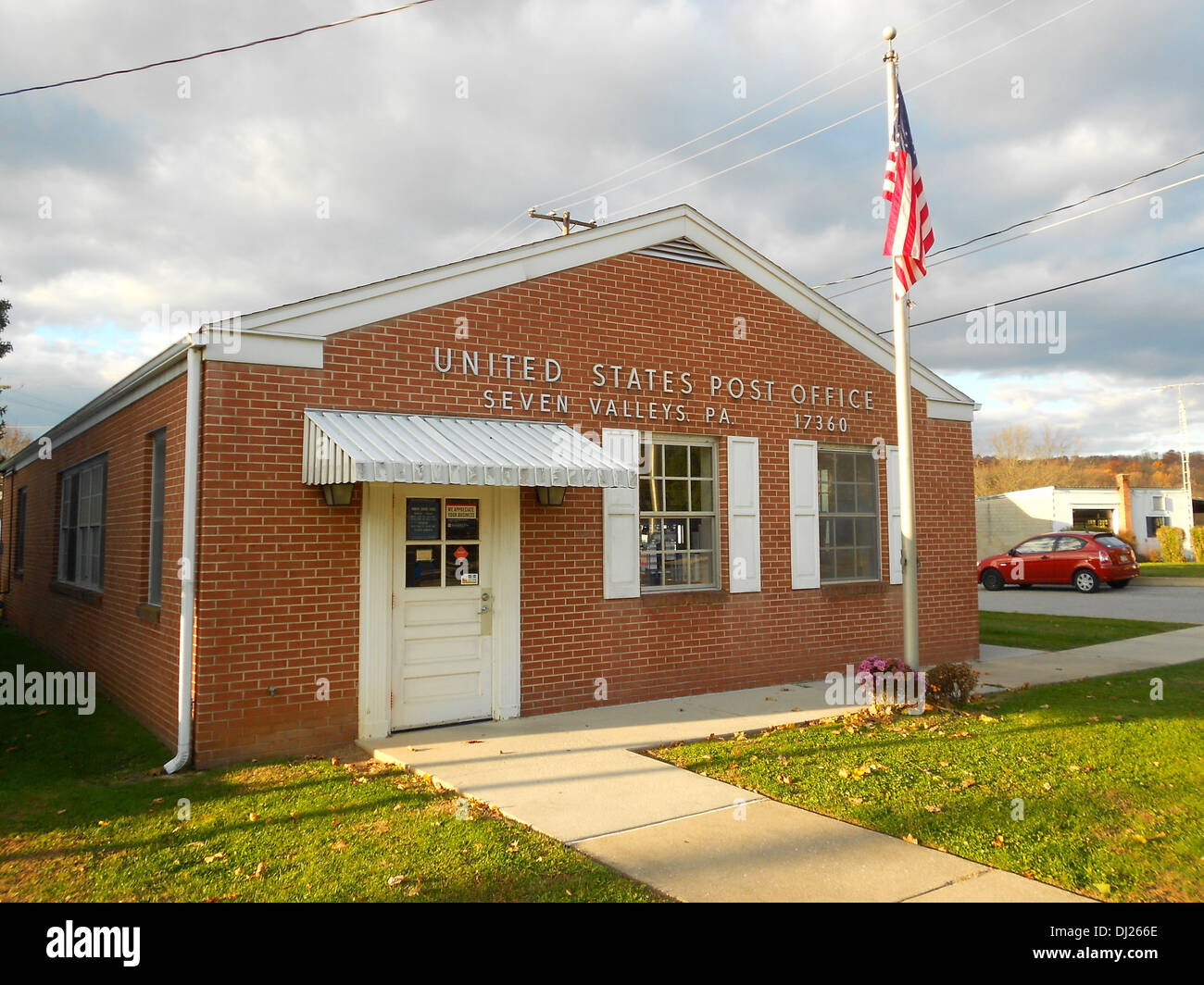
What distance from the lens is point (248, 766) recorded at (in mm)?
6734

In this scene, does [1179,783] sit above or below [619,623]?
below

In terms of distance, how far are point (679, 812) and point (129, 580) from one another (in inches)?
260

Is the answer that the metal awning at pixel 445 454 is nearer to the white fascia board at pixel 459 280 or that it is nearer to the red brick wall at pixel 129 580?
the white fascia board at pixel 459 280

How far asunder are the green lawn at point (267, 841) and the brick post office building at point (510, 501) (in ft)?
2.47

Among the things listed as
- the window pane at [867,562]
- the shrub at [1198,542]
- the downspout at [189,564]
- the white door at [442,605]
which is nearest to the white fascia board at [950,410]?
the window pane at [867,562]

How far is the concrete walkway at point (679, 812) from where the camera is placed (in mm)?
4395

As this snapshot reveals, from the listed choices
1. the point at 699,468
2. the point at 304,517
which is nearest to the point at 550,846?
the point at 304,517

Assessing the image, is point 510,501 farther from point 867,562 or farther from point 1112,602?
point 1112,602

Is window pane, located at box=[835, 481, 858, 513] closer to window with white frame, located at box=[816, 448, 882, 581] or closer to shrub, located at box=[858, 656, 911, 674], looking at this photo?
window with white frame, located at box=[816, 448, 882, 581]

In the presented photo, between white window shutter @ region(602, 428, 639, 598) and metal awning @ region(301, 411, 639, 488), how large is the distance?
0.71 m

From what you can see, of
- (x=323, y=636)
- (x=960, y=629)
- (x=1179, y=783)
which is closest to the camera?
(x=1179, y=783)

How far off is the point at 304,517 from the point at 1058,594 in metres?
22.2

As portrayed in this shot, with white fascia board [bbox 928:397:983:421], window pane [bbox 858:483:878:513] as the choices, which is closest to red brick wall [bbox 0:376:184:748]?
window pane [bbox 858:483:878:513]

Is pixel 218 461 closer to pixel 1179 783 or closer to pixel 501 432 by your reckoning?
pixel 501 432
